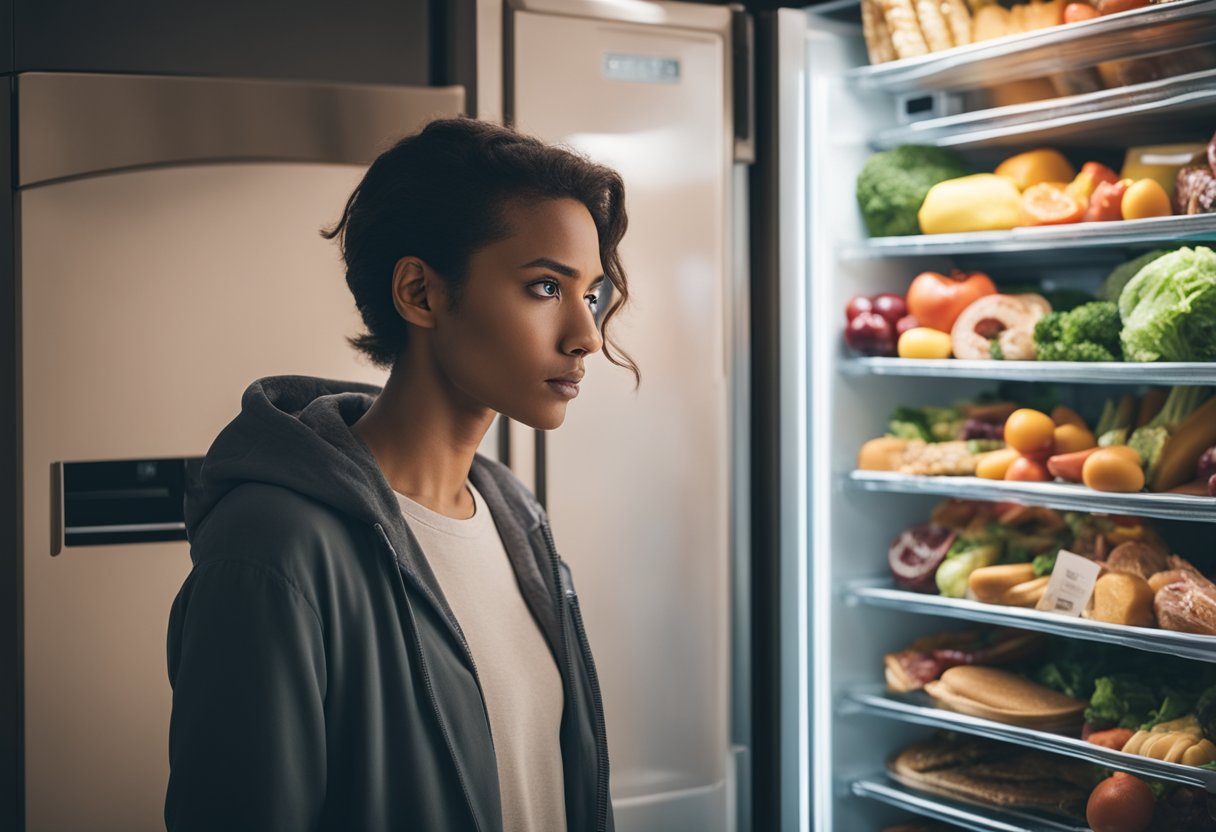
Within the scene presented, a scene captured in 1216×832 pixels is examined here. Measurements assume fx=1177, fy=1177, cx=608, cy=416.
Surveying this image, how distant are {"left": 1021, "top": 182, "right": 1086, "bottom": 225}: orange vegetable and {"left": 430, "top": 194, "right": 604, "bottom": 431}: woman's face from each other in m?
1.23

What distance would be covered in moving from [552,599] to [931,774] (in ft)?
4.32

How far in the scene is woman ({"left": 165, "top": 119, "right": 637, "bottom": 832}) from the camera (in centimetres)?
111

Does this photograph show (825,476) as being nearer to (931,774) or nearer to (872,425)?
(872,425)

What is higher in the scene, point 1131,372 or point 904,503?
point 1131,372

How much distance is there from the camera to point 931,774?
8.07 feet

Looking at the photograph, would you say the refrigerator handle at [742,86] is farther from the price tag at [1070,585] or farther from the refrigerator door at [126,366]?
the price tag at [1070,585]

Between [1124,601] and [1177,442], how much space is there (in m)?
0.30

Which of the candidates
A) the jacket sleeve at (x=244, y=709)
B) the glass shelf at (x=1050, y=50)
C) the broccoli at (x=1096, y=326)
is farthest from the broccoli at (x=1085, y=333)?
the jacket sleeve at (x=244, y=709)

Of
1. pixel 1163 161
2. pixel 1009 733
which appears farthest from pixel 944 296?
pixel 1009 733

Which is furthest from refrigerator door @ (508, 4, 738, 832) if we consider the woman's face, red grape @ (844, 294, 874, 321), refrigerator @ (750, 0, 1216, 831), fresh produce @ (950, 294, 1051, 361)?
the woman's face

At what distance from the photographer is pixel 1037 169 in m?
2.36

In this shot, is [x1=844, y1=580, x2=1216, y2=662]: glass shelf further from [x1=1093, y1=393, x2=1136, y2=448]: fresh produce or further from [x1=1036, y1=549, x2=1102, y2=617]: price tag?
[x1=1093, y1=393, x2=1136, y2=448]: fresh produce

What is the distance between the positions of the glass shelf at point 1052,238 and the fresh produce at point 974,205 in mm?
26

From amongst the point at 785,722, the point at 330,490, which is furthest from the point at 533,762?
the point at 785,722
